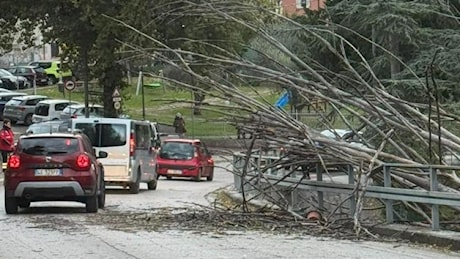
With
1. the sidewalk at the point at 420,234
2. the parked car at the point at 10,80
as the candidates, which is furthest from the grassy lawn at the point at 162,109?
the sidewalk at the point at 420,234

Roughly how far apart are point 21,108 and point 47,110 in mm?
3914

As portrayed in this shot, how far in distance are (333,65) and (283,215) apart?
30.8 ft

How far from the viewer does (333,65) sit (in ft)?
81.3

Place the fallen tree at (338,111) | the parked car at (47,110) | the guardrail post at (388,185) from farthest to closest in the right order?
1. the parked car at (47,110)
2. the fallen tree at (338,111)
3. the guardrail post at (388,185)

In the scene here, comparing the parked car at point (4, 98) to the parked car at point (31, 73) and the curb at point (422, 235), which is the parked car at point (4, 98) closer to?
the parked car at point (31, 73)

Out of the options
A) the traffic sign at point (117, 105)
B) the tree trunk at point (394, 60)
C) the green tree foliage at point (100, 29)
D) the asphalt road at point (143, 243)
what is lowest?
the asphalt road at point (143, 243)

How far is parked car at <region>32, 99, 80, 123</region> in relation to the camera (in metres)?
51.1

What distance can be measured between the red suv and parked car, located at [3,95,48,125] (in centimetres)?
3649

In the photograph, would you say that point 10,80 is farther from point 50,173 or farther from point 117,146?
point 50,173

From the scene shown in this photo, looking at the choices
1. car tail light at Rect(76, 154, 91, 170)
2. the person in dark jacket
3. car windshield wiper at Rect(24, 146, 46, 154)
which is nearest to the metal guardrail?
car tail light at Rect(76, 154, 91, 170)

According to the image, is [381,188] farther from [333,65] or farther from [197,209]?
[333,65]

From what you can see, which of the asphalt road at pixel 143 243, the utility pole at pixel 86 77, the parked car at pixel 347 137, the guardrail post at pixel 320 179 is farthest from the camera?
the utility pole at pixel 86 77

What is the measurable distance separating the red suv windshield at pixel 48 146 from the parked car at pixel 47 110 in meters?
32.4

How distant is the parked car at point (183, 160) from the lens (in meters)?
34.4
